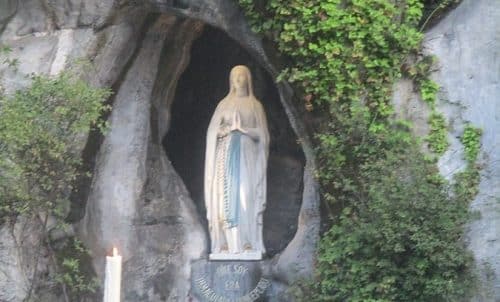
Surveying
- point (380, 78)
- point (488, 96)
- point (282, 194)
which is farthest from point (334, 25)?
point (282, 194)

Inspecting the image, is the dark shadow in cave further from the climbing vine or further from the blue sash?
the climbing vine

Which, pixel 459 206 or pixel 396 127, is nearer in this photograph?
pixel 459 206

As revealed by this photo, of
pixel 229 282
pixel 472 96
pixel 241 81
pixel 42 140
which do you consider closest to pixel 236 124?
pixel 241 81

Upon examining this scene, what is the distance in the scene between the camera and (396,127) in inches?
421

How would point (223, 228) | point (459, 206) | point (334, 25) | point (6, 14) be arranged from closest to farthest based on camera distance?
point (459, 206)
point (334, 25)
point (223, 228)
point (6, 14)

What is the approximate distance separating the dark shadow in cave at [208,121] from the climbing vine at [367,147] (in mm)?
1473

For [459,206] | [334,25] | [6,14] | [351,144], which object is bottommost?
[459,206]

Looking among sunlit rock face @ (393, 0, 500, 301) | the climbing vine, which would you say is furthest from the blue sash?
sunlit rock face @ (393, 0, 500, 301)

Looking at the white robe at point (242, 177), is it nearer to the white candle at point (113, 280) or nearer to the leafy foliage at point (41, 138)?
the leafy foliage at point (41, 138)

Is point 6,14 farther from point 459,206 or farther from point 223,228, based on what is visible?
point 459,206

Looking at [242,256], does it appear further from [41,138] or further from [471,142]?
[471,142]

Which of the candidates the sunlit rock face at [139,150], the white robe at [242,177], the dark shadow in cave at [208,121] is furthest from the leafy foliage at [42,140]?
the dark shadow in cave at [208,121]

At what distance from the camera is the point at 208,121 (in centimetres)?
1284

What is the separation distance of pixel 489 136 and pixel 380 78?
1.10 meters
